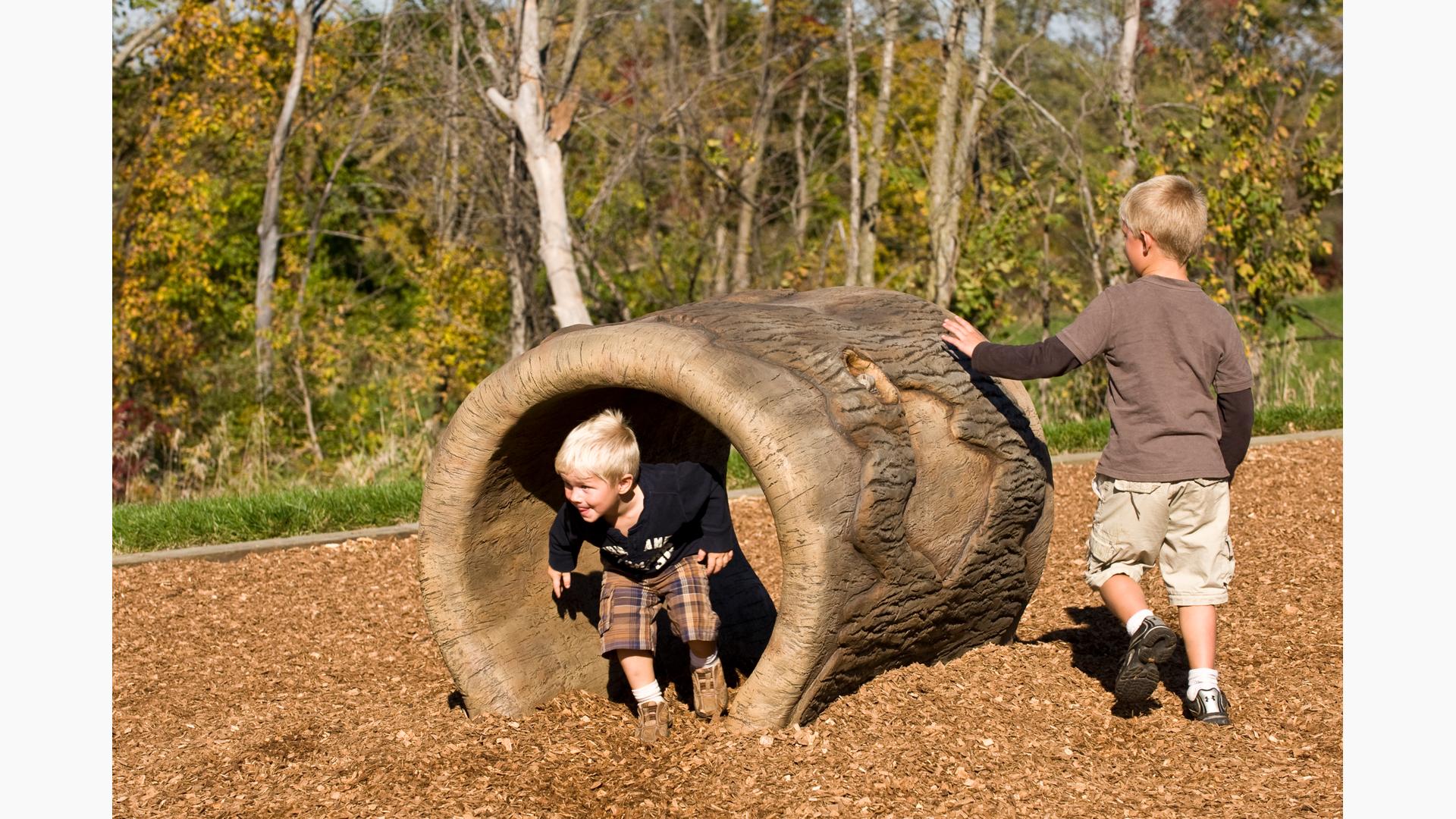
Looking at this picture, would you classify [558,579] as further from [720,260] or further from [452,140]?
[452,140]

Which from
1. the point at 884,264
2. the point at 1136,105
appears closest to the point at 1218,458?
the point at 1136,105

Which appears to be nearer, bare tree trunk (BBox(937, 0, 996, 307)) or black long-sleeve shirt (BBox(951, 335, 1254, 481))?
black long-sleeve shirt (BBox(951, 335, 1254, 481))

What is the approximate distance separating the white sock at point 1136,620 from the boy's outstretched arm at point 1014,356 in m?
0.68

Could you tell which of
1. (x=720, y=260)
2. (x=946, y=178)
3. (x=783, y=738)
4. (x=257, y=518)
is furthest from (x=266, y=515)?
(x=720, y=260)

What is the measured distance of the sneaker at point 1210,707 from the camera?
3504 millimetres

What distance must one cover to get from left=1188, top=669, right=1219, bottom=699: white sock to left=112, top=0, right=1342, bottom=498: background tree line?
6.43 metres

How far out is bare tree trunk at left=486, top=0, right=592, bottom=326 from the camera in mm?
9328

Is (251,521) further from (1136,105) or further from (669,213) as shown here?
(669,213)

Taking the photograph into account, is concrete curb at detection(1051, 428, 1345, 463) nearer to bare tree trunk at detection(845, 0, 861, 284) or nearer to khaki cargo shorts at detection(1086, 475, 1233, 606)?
bare tree trunk at detection(845, 0, 861, 284)

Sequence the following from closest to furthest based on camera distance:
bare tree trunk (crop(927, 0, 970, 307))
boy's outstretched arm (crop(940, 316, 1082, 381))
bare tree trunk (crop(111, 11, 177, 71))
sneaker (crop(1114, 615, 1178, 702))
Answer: sneaker (crop(1114, 615, 1178, 702)) → boy's outstretched arm (crop(940, 316, 1082, 381)) → bare tree trunk (crop(927, 0, 970, 307)) → bare tree trunk (crop(111, 11, 177, 71))

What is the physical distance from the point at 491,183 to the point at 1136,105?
532 centimetres

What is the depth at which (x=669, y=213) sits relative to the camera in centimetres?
1377

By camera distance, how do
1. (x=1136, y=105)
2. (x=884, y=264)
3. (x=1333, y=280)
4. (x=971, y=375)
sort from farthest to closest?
(x=1333, y=280) → (x=884, y=264) → (x=1136, y=105) → (x=971, y=375)

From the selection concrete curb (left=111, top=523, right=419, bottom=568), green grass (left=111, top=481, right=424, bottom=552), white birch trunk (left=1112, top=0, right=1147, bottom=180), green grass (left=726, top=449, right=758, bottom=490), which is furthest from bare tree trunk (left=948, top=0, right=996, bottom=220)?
concrete curb (left=111, top=523, right=419, bottom=568)
